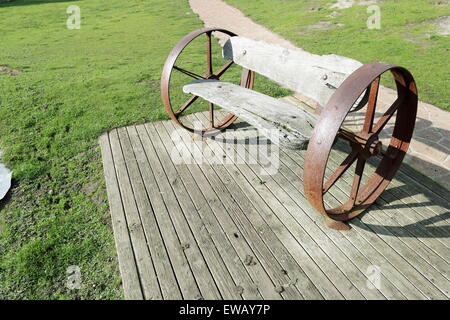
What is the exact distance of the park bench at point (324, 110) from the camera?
93.8 inches

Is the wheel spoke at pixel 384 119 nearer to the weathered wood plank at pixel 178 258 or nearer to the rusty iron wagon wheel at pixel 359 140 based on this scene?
the rusty iron wagon wheel at pixel 359 140

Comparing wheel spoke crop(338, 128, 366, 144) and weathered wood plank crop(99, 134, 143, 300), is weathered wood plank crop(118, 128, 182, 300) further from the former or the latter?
wheel spoke crop(338, 128, 366, 144)

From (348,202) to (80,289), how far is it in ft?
8.43

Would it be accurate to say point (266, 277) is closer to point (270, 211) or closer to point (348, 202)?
point (270, 211)

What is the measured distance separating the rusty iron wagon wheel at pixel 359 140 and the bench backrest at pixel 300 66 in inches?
15.8

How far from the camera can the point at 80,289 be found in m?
2.73

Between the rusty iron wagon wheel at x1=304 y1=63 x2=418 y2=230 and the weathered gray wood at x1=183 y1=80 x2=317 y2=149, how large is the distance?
35 cm

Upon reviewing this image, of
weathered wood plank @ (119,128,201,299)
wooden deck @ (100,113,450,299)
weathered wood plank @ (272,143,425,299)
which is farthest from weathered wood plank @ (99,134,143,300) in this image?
weathered wood plank @ (272,143,425,299)

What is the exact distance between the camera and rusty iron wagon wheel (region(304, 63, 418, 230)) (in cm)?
235

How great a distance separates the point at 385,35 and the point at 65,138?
8.96 m

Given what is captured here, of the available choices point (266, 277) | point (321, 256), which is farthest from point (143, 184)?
point (321, 256)

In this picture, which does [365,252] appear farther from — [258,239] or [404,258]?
[258,239]

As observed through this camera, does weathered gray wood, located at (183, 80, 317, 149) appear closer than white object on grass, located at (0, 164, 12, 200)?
Yes

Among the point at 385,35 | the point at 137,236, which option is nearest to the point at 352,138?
the point at 137,236
